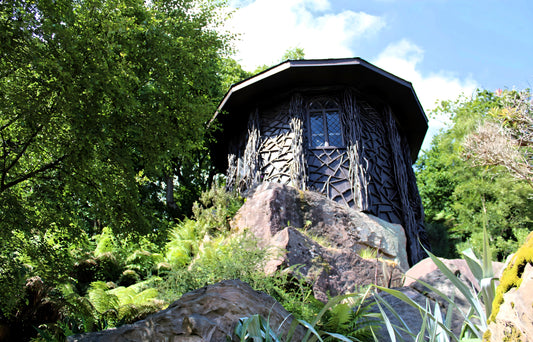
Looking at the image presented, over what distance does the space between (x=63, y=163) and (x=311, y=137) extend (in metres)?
7.59

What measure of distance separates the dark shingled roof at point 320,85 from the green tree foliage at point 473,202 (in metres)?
2.27

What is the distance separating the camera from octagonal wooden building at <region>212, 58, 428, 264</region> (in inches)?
435

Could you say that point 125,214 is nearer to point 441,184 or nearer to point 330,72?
point 330,72

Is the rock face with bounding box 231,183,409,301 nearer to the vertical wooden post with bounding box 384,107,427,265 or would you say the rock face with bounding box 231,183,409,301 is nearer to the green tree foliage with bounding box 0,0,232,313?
the vertical wooden post with bounding box 384,107,427,265

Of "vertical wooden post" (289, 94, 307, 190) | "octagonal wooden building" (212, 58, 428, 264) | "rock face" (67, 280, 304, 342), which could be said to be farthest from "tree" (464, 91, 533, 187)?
"rock face" (67, 280, 304, 342)

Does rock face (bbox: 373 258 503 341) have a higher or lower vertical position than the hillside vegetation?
lower

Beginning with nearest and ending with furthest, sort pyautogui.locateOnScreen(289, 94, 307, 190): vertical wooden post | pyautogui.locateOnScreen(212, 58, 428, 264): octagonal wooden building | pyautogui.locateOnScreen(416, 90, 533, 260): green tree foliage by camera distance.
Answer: pyautogui.locateOnScreen(289, 94, 307, 190): vertical wooden post, pyautogui.locateOnScreen(212, 58, 428, 264): octagonal wooden building, pyautogui.locateOnScreen(416, 90, 533, 260): green tree foliage

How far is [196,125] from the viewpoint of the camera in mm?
6812

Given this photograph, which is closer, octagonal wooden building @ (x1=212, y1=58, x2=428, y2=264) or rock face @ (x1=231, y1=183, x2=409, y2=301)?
rock face @ (x1=231, y1=183, x2=409, y2=301)

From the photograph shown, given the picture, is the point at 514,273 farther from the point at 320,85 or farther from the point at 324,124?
the point at 320,85

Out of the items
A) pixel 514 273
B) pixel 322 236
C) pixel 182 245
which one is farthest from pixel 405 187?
pixel 514 273

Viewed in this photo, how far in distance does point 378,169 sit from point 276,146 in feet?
9.70

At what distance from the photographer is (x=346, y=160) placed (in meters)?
11.2

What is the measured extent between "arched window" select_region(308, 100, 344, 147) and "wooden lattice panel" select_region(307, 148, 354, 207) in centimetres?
30
